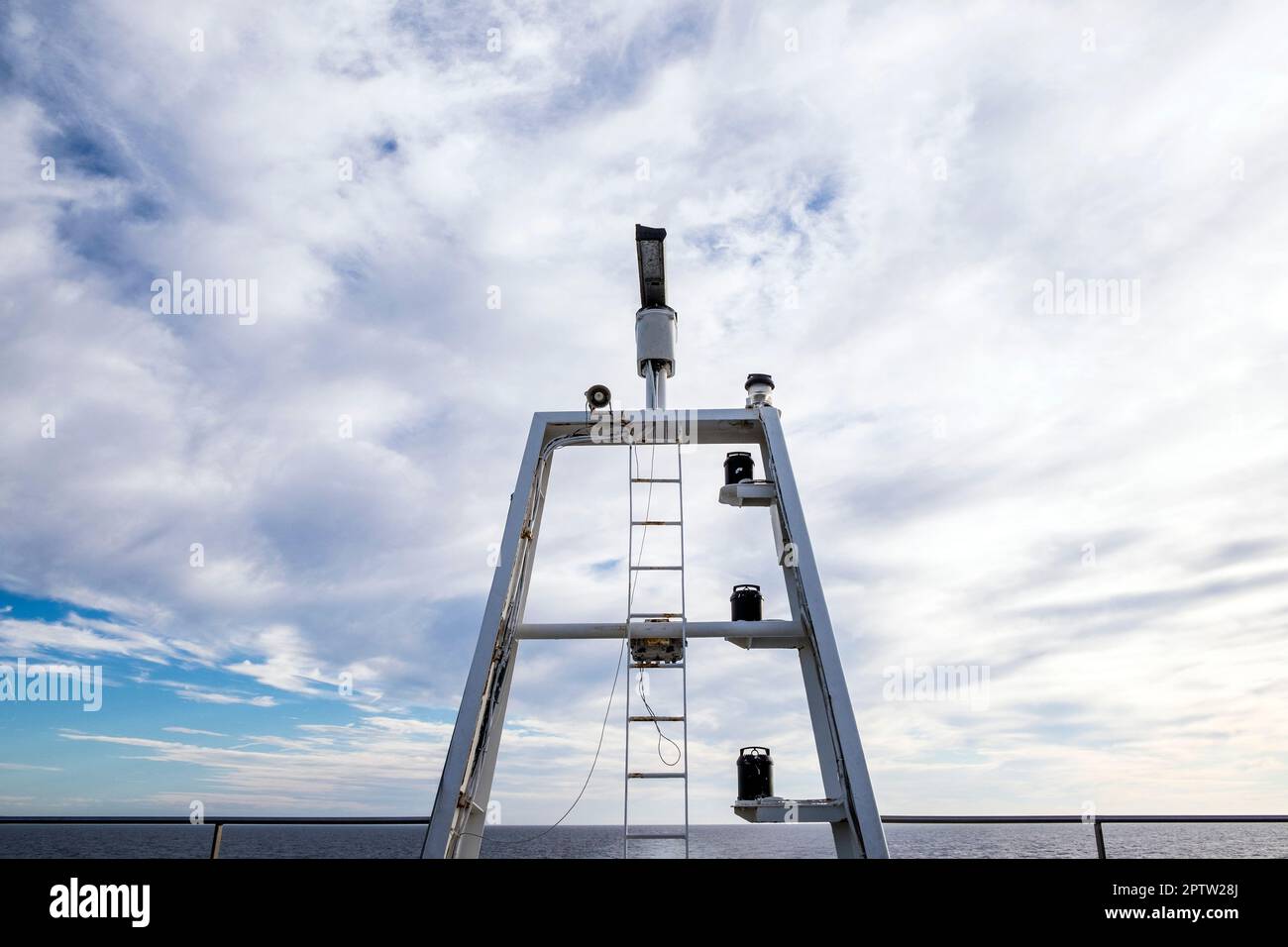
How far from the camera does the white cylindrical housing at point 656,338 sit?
10867 mm

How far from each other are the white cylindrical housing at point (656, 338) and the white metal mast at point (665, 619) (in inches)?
0.6

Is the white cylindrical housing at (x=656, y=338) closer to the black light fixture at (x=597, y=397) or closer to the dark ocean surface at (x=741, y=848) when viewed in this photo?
the black light fixture at (x=597, y=397)

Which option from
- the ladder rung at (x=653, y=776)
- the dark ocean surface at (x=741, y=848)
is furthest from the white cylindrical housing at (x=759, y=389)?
the dark ocean surface at (x=741, y=848)

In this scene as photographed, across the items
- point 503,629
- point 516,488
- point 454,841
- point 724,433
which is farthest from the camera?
point 724,433

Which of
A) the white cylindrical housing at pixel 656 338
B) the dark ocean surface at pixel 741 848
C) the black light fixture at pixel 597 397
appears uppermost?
the white cylindrical housing at pixel 656 338

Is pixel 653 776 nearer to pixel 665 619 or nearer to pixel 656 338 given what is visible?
pixel 665 619

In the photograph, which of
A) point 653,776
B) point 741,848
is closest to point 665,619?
point 653,776

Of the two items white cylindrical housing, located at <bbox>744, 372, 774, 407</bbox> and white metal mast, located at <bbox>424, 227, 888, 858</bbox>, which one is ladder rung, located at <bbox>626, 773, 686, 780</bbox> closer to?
white metal mast, located at <bbox>424, 227, 888, 858</bbox>

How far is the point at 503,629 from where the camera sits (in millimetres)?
8602

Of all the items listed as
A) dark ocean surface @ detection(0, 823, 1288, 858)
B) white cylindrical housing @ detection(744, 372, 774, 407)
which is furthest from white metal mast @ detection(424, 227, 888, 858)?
dark ocean surface @ detection(0, 823, 1288, 858)
